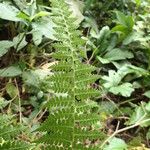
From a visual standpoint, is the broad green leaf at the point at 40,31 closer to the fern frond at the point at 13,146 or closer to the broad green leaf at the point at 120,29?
the broad green leaf at the point at 120,29

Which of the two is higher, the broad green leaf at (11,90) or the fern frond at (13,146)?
the fern frond at (13,146)

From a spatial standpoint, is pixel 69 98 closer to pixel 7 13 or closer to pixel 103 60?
pixel 7 13

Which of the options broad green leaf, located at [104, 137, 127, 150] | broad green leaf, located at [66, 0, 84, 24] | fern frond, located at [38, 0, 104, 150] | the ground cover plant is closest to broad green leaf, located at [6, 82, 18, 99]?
the ground cover plant

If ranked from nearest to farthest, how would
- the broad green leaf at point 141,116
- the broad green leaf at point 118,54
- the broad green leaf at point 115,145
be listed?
1. the broad green leaf at point 115,145
2. the broad green leaf at point 141,116
3. the broad green leaf at point 118,54

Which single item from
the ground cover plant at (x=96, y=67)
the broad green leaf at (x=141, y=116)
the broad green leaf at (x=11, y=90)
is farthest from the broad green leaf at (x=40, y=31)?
the broad green leaf at (x=141, y=116)

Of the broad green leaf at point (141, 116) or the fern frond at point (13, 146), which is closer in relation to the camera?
the fern frond at point (13, 146)

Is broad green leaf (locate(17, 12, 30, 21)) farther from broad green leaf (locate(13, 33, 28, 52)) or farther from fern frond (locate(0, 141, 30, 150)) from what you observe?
fern frond (locate(0, 141, 30, 150))

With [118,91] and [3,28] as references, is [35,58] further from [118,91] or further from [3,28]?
[118,91]
